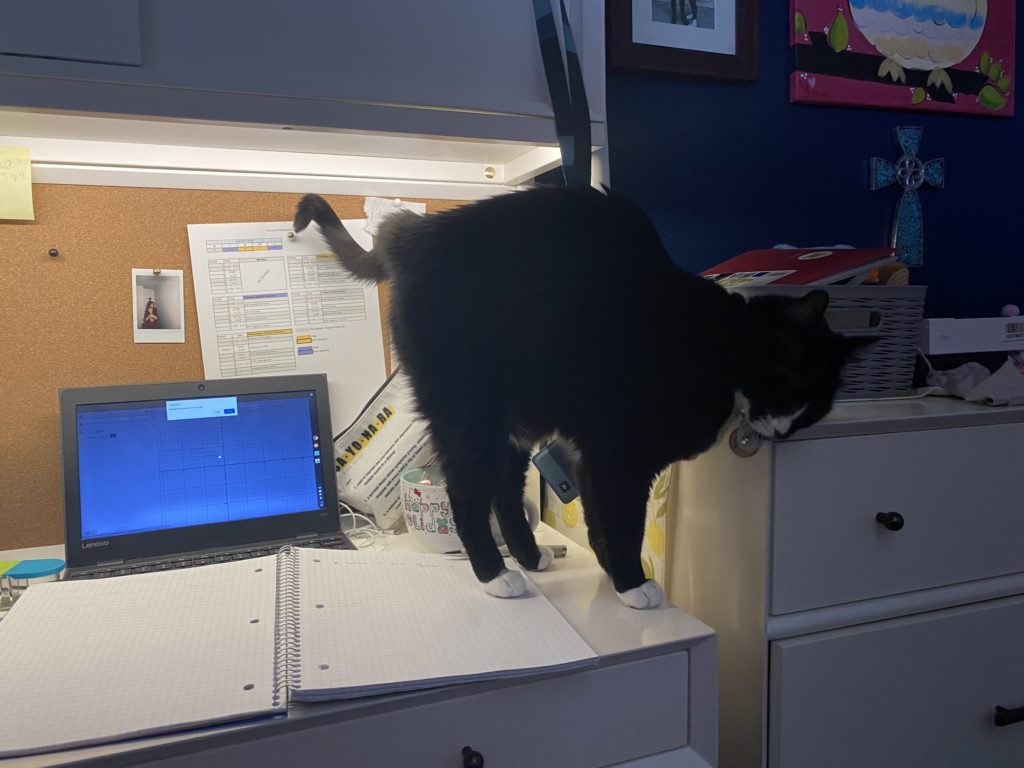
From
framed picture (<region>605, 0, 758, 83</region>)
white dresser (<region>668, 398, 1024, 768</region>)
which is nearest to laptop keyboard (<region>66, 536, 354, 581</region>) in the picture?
white dresser (<region>668, 398, 1024, 768</region>)

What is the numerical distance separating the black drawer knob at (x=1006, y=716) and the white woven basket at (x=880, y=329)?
425 mm

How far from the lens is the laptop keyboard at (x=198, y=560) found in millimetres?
792

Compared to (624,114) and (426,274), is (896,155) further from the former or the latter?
(426,274)

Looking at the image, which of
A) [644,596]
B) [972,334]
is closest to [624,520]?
[644,596]

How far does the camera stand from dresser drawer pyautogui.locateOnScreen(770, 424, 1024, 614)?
0.74 m

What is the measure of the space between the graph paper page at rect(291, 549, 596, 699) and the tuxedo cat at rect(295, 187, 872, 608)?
50mm

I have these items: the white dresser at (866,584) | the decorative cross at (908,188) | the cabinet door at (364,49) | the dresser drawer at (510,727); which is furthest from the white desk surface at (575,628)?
the decorative cross at (908,188)

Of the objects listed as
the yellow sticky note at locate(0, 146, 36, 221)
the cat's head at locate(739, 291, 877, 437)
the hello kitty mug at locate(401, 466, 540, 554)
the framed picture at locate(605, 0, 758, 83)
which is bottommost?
the hello kitty mug at locate(401, 466, 540, 554)

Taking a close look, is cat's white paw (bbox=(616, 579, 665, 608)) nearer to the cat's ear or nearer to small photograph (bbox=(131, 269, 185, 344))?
the cat's ear

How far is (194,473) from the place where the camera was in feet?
2.86

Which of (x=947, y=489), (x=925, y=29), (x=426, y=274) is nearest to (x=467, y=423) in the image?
(x=426, y=274)

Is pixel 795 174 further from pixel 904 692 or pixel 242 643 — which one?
pixel 242 643

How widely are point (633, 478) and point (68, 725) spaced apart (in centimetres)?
53

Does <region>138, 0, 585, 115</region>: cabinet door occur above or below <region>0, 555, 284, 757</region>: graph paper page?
above
